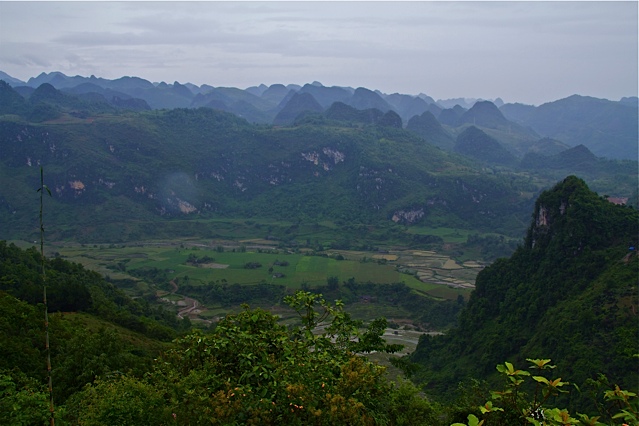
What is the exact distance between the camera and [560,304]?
2977cm

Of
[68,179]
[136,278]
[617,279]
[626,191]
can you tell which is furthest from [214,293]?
[626,191]

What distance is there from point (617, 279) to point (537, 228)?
1106cm

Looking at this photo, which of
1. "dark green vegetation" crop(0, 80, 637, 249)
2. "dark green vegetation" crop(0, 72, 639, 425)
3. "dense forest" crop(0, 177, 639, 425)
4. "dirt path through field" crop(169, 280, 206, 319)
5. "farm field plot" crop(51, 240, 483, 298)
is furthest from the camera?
"dark green vegetation" crop(0, 80, 637, 249)

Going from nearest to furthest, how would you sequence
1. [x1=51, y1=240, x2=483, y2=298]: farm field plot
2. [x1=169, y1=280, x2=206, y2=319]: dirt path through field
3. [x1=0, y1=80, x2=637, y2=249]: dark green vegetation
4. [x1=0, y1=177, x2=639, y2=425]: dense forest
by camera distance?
[x1=0, y1=177, x2=639, y2=425]: dense forest, [x1=169, y1=280, x2=206, y2=319]: dirt path through field, [x1=51, y1=240, x2=483, y2=298]: farm field plot, [x1=0, y1=80, x2=637, y2=249]: dark green vegetation

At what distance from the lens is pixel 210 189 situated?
113 meters

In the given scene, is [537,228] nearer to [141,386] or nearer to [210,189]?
[141,386]

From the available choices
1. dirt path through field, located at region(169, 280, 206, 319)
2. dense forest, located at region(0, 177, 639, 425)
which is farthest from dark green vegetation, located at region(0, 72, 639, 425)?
dirt path through field, located at region(169, 280, 206, 319)

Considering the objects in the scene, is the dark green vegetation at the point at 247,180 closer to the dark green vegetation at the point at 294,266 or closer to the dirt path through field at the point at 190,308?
the dark green vegetation at the point at 294,266

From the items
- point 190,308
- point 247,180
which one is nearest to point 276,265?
point 190,308

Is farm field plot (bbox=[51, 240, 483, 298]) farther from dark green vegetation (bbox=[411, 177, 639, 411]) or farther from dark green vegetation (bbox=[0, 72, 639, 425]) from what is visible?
dark green vegetation (bbox=[411, 177, 639, 411])

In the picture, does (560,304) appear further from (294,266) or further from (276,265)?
(276,265)

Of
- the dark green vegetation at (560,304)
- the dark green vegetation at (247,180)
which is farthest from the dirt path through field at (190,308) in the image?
the dark green vegetation at (247,180)

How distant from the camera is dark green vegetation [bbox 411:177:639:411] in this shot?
24.1 meters

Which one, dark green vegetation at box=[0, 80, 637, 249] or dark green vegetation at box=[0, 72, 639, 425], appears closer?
dark green vegetation at box=[0, 72, 639, 425]
